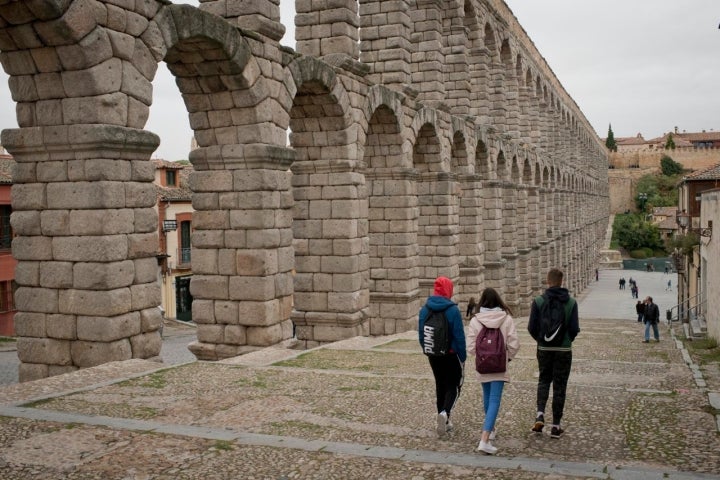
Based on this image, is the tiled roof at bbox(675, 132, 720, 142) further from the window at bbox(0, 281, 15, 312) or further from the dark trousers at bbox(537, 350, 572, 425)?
the dark trousers at bbox(537, 350, 572, 425)

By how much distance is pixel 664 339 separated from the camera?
1870 centimetres

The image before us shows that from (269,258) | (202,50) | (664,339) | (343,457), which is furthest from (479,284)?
(343,457)

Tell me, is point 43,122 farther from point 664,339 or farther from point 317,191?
point 664,339

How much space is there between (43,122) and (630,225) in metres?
73.5

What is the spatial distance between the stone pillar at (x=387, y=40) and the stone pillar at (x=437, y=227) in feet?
10.7

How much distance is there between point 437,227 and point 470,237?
350cm

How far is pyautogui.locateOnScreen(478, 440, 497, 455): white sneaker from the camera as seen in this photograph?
5395 mm

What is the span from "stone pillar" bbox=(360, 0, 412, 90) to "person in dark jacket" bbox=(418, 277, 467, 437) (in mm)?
11118

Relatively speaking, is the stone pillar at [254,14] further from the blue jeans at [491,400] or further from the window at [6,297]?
the window at [6,297]

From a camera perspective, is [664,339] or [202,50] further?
[664,339]

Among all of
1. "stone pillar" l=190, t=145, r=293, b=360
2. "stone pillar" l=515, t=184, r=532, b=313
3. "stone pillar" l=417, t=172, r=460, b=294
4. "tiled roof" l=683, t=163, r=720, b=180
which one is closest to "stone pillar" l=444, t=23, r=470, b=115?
"stone pillar" l=417, t=172, r=460, b=294

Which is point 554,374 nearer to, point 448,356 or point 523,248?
point 448,356

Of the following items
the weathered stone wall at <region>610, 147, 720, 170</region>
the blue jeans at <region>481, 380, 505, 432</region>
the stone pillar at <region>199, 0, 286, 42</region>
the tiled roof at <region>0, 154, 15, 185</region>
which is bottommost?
Result: the blue jeans at <region>481, 380, 505, 432</region>

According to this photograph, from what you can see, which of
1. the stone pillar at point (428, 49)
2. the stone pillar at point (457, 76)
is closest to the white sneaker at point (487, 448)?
the stone pillar at point (428, 49)
